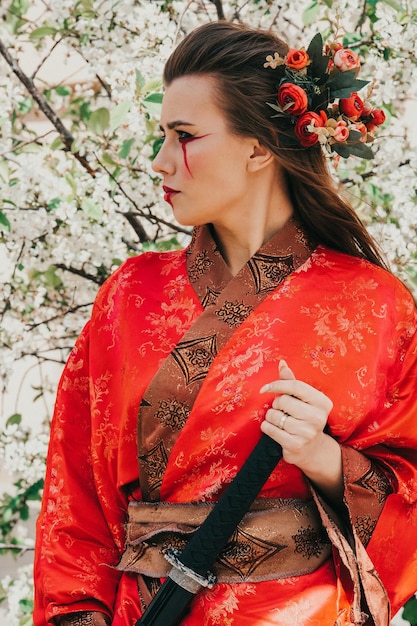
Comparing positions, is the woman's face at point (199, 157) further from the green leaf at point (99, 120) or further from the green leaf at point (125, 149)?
the green leaf at point (99, 120)

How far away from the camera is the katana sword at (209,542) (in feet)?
4.86

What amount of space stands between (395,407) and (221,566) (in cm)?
41

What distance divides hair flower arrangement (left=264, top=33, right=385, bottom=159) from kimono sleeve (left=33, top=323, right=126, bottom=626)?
558mm

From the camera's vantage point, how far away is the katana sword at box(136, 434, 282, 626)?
58.3 inches

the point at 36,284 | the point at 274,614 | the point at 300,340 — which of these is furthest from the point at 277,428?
the point at 36,284

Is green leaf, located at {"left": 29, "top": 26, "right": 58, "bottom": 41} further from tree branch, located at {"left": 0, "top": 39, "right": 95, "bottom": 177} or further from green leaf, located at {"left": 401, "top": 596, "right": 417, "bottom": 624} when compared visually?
green leaf, located at {"left": 401, "top": 596, "right": 417, "bottom": 624}

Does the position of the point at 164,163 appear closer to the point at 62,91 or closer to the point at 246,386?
the point at 246,386

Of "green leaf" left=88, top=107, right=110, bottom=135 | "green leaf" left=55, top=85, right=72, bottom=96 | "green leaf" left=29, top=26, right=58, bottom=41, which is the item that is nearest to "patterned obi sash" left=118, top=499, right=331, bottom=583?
"green leaf" left=88, top=107, right=110, bottom=135

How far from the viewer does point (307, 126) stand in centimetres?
167

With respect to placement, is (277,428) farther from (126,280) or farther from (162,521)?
(126,280)

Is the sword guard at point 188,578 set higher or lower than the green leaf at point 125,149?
lower

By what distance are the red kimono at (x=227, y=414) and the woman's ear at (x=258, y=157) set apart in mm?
135

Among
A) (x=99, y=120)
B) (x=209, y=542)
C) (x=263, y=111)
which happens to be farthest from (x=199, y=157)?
(x=99, y=120)

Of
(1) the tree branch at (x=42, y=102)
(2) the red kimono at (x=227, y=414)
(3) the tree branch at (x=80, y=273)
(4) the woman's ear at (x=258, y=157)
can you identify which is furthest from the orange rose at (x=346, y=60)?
(3) the tree branch at (x=80, y=273)
